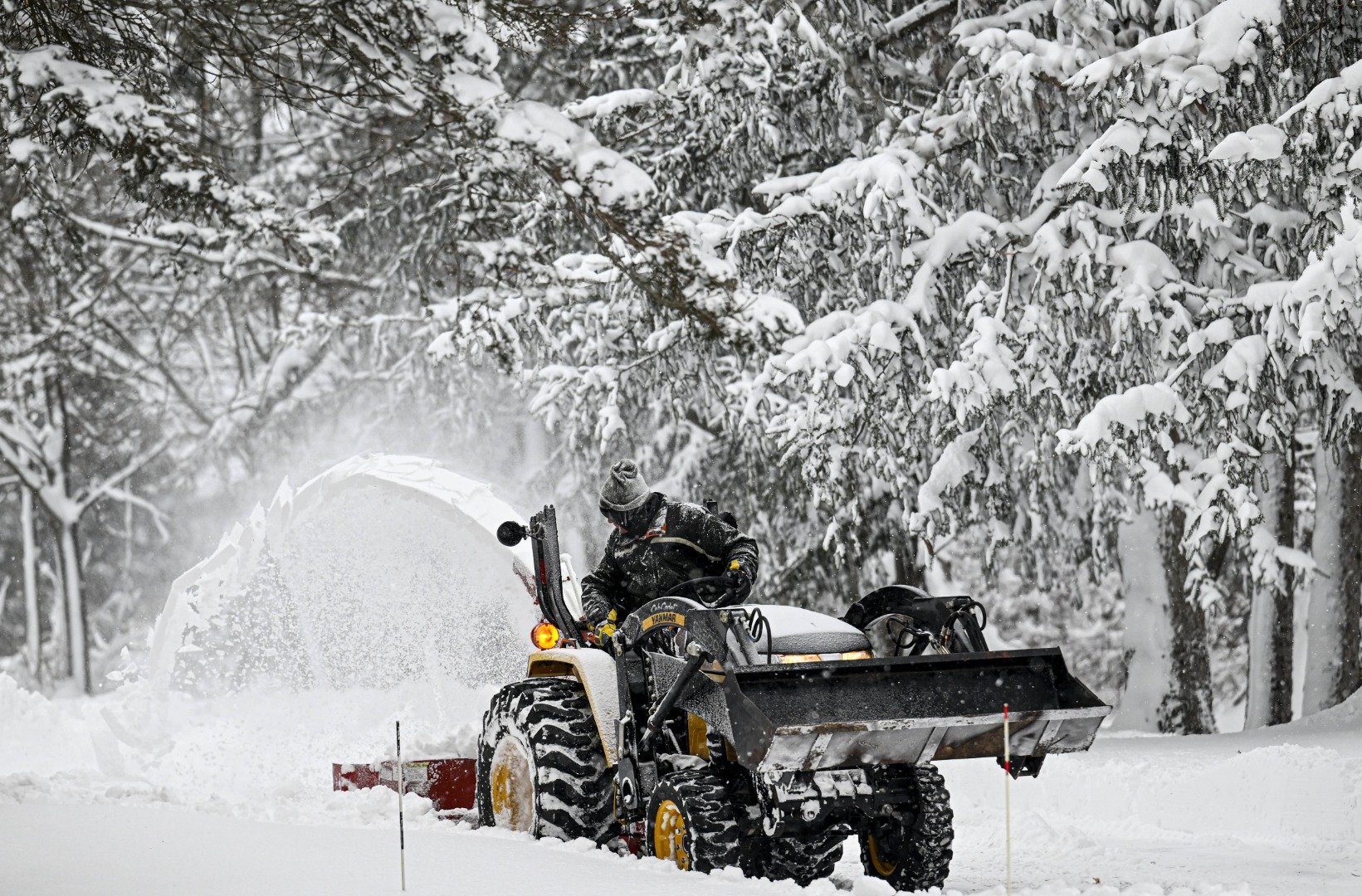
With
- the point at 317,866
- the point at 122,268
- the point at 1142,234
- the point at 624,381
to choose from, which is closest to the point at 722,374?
the point at 624,381

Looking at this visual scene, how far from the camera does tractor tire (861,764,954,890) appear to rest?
7172 mm

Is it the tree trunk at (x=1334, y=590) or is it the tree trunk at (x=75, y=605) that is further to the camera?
the tree trunk at (x=75, y=605)

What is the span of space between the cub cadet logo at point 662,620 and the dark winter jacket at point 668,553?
21.6 inches

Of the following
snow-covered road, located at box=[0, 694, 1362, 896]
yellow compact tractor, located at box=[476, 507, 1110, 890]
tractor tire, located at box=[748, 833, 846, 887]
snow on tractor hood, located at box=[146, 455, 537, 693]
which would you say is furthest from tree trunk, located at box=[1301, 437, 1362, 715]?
tractor tire, located at box=[748, 833, 846, 887]

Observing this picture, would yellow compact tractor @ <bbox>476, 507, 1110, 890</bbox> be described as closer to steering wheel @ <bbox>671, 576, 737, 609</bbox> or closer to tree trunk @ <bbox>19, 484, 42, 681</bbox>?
steering wheel @ <bbox>671, 576, 737, 609</bbox>

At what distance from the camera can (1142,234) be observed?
12.7 meters

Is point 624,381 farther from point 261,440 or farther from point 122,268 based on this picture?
point 122,268

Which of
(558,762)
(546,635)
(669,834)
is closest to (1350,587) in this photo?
(546,635)

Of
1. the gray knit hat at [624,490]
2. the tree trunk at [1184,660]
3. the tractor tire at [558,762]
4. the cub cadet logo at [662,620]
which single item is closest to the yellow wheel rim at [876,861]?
the tractor tire at [558,762]

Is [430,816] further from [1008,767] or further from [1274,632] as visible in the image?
[1274,632]

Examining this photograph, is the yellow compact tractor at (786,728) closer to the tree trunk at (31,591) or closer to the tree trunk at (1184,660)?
the tree trunk at (1184,660)

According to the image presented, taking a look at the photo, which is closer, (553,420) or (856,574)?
(553,420)

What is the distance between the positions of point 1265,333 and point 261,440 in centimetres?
1757

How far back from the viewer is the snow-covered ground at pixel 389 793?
6.80m
